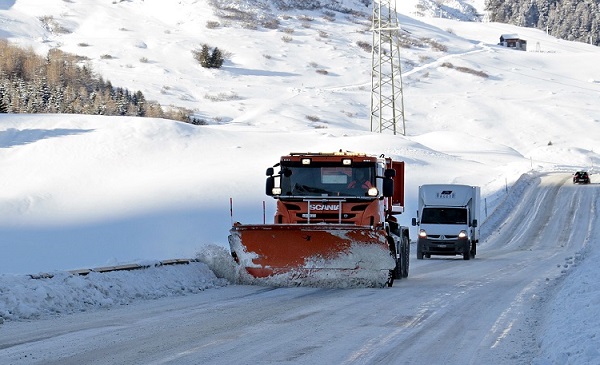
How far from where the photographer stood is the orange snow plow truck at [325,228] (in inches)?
732

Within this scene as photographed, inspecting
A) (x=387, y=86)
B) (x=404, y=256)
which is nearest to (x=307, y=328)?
(x=404, y=256)

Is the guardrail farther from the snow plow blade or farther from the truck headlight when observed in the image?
the truck headlight

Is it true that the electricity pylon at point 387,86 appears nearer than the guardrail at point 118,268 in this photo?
No

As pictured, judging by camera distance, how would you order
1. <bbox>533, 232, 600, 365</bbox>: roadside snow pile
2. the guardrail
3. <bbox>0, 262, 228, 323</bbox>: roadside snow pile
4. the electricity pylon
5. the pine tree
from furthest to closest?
the pine tree
the electricity pylon
the guardrail
<bbox>0, 262, 228, 323</bbox>: roadside snow pile
<bbox>533, 232, 600, 365</bbox>: roadside snow pile

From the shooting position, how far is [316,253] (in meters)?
18.7

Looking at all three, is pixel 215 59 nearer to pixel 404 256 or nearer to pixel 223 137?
pixel 223 137

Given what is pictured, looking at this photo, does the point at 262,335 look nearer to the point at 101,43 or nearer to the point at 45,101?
the point at 45,101

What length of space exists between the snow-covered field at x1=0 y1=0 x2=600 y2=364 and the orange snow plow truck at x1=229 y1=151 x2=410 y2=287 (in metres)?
1.28

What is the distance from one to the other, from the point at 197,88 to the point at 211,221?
8154cm

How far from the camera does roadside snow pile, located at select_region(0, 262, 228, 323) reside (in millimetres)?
13968

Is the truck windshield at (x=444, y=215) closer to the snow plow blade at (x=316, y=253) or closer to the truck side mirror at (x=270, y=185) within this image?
the truck side mirror at (x=270, y=185)

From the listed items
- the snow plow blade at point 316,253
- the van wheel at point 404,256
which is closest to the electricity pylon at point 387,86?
the van wheel at point 404,256

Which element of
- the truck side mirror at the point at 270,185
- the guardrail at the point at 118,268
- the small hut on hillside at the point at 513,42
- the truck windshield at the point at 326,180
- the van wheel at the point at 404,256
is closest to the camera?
the guardrail at the point at 118,268

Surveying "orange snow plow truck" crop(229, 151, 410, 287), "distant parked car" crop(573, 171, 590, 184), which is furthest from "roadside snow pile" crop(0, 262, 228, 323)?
"distant parked car" crop(573, 171, 590, 184)
